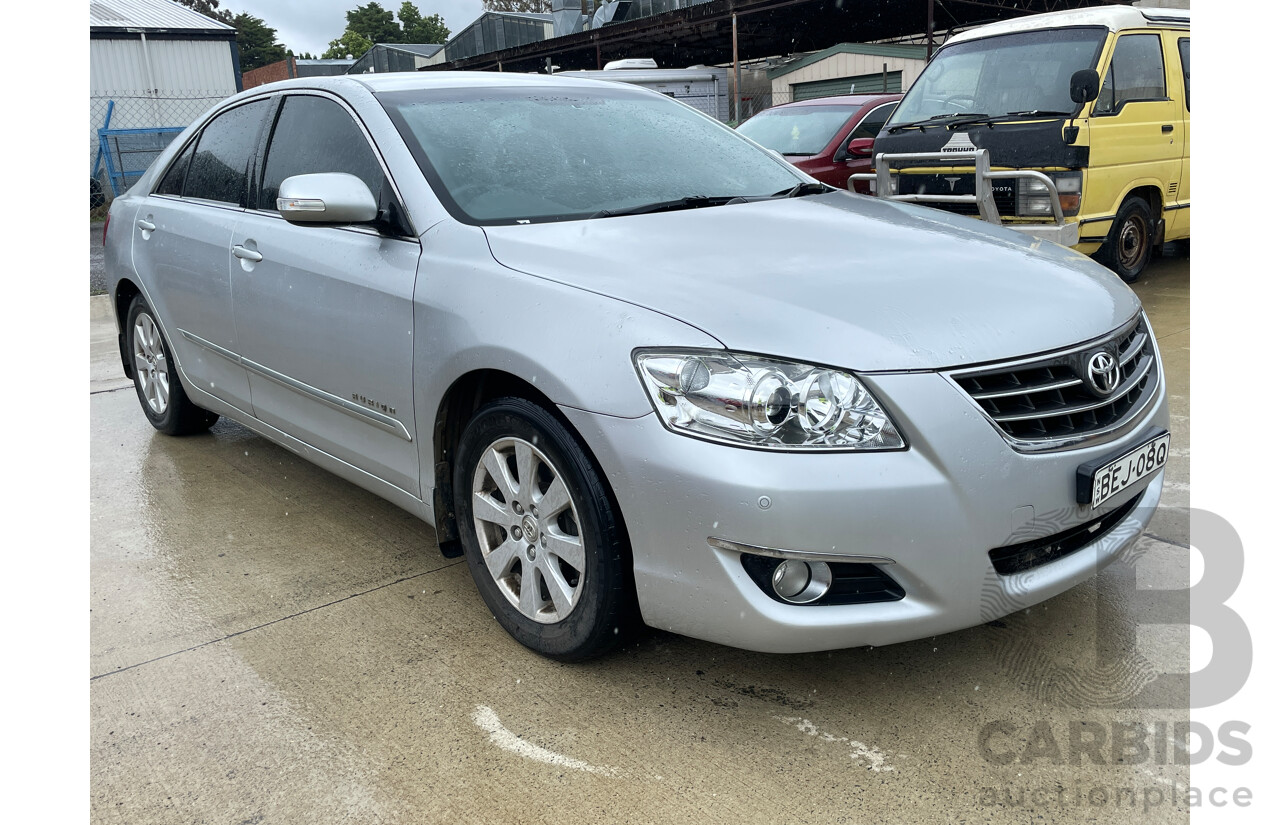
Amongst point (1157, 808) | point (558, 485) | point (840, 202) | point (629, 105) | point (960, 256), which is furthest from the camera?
point (629, 105)

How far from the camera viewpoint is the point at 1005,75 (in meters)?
7.26

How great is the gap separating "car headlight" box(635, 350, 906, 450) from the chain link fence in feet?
54.2

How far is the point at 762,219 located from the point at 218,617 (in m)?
Result: 2.06

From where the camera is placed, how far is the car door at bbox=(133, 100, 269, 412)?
387 cm

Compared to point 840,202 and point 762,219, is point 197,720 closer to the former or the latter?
point 762,219

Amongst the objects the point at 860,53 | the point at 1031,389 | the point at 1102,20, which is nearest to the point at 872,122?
the point at 1102,20

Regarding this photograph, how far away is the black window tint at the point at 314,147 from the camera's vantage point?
319 centimetres

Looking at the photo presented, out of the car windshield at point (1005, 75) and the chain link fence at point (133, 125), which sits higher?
the chain link fence at point (133, 125)

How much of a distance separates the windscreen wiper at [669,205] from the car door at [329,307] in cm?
58

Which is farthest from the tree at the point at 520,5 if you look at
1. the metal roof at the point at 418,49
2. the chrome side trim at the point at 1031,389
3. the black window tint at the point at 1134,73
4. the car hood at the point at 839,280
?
the chrome side trim at the point at 1031,389

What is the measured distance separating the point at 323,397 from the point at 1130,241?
6460 mm

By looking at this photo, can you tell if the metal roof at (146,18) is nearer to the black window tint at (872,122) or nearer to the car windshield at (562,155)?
the black window tint at (872,122)

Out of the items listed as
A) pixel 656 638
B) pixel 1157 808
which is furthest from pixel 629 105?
pixel 1157 808

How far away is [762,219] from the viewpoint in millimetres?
2982
